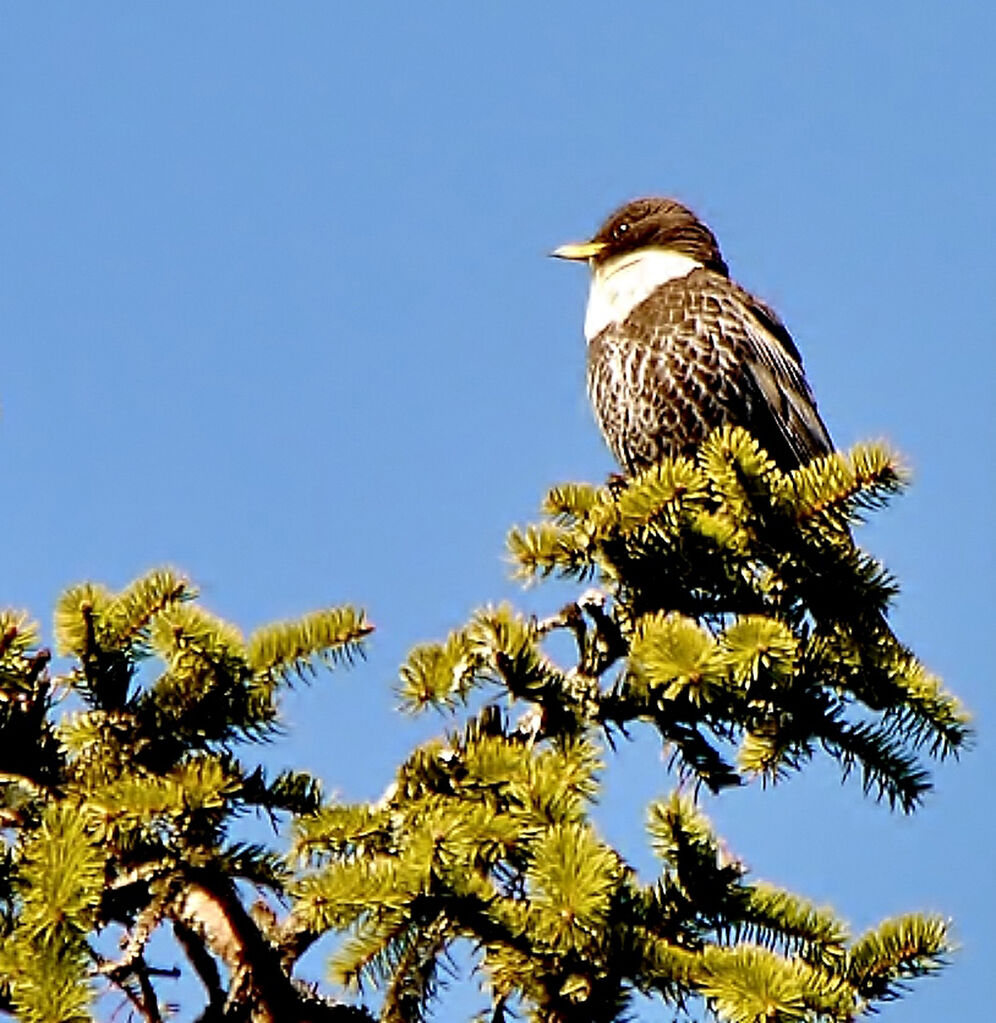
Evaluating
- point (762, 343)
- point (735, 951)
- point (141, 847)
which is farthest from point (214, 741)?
point (762, 343)

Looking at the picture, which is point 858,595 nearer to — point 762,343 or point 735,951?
point 735,951

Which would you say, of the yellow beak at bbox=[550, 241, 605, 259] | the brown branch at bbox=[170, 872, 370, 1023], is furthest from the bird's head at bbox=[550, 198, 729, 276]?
the brown branch at bbox=[170, 872, 370, 1023]

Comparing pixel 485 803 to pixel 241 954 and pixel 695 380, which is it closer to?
pixel 241 954

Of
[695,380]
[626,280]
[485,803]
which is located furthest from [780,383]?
[485,803]

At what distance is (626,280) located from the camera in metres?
6.22

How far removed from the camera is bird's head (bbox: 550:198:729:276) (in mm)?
6469

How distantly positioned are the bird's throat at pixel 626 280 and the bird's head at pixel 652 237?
0.14ft

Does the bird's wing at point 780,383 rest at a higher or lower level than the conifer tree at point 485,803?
higher

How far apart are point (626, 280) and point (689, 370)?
829 millimetres

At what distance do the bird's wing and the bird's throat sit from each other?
327 mm

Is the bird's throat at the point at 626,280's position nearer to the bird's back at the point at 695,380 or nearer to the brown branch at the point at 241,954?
the bird's back at the point at 695,380

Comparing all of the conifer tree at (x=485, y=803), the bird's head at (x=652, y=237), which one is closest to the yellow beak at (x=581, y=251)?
the bird's head at (x=652, y=237)

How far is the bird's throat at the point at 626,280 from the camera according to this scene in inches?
236

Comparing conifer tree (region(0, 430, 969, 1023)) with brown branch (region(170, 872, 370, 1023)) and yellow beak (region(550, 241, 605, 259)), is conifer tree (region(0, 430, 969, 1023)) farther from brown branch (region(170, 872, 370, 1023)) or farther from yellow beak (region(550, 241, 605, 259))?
yellow beak (region(550, 241, 605, 259))
